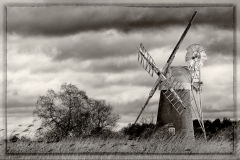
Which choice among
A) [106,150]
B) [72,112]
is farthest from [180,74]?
[106,150]

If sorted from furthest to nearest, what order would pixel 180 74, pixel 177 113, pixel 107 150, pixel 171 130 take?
1. pixel 180 74
2. pixel 177 113
3. pixel 171 130
4. pixel 107 150

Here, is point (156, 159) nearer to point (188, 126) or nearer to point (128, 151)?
point (128, 151)

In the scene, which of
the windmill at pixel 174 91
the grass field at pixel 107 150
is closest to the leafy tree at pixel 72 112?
the windmill at pixel 174 91

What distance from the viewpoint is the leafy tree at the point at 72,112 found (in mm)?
24031

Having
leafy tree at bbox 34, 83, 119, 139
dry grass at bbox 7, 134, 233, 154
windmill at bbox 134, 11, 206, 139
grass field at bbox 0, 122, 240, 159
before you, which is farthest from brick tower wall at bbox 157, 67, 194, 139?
dry grass at bbox 7, 134, 233, 154

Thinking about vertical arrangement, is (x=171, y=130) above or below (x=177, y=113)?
below

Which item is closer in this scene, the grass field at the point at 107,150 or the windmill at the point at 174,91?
the grass field at the point at 107,150

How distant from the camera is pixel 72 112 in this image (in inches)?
976

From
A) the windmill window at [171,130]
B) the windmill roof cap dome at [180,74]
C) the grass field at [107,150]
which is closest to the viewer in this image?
the grass field at [107,150]

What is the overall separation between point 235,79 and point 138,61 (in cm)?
969

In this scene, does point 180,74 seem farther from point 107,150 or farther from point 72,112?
point 107,150

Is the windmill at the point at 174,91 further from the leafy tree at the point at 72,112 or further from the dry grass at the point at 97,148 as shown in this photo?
the dry grass at the point at 97,148

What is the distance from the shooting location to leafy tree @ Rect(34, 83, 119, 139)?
2403cm

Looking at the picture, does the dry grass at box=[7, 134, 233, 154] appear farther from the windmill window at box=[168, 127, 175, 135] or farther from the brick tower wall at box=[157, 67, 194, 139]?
the brick tower wall at box=[157, 67, 194, 139]
